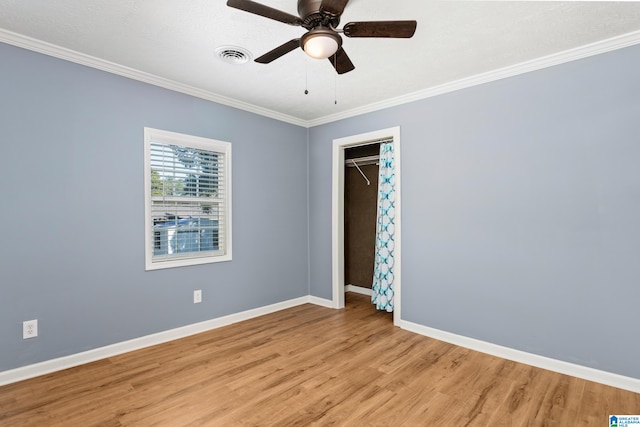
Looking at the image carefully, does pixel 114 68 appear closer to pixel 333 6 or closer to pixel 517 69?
pixel 333 6

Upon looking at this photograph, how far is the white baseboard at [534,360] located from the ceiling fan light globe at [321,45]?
9.36 ft

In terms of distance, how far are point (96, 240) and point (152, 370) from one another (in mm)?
1198

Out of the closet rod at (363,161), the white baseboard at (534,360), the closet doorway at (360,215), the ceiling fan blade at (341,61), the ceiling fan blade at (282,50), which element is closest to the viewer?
the ceiling fan blade at (282,50)

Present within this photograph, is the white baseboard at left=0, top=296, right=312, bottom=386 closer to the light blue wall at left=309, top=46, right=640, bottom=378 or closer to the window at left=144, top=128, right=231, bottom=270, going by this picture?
the window at left=144, top=128, right=231, bottom=270

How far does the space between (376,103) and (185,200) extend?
242cm

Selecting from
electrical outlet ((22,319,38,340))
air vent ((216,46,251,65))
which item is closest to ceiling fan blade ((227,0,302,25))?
air vent ((216,46,251,65))

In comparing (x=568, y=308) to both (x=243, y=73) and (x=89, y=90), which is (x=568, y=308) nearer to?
(x=243, y=73)

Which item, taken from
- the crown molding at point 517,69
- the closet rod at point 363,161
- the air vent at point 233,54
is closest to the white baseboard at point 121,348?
the closet rod at point 363,161

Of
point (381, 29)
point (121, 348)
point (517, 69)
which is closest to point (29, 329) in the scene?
point (121, 348)

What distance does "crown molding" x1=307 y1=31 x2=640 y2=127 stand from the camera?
7.88 ft

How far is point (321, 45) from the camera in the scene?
5.70 feet

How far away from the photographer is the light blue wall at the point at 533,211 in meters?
2.40

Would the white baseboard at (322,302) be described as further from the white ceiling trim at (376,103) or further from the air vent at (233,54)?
the air vent at (233,54)

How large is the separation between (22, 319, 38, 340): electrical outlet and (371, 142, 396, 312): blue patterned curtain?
336cm
